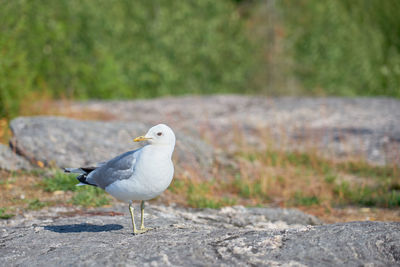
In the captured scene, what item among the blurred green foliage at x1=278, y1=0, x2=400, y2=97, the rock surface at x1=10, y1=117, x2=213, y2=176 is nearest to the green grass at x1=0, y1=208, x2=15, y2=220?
the rock surface at x1=10, y1=117, x2=213, y2=176

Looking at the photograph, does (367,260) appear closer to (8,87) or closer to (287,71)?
(8,87)

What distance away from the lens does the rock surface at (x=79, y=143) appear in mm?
7424

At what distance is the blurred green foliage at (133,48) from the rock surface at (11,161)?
649 cm

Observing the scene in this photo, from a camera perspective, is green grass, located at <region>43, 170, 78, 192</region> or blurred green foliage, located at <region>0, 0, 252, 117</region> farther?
blurred green foliage, located at <region>0, 0, 252, 117</region>

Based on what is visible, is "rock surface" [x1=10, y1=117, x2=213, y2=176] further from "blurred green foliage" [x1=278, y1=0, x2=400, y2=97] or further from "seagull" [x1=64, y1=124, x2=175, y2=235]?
"blurred green foliage" [x1=278, y1=0, x2=400, y2=97]

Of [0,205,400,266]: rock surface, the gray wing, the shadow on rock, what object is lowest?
the shadow on rock

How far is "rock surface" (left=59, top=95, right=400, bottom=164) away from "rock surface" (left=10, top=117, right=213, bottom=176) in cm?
177

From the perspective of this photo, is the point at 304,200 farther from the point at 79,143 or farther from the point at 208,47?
the point at 208,47

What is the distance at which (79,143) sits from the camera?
25.3 feet

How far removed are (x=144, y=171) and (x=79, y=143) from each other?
147 inches

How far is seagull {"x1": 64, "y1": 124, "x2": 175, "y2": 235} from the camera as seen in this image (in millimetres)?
4219

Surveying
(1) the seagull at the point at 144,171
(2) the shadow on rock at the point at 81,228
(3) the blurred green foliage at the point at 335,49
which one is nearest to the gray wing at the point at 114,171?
(1) the seagull at the point at 144,171

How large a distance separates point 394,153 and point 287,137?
2163 millimetres

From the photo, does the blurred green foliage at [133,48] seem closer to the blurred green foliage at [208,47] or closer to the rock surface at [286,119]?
the blurred green foliage at [208,47]
